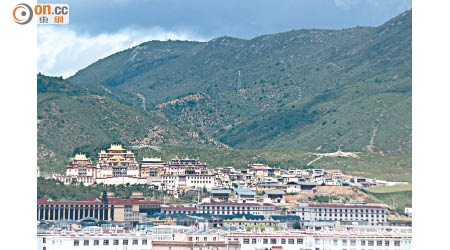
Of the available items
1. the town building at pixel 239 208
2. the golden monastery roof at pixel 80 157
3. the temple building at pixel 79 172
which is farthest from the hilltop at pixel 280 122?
the town building at pixel 239 208

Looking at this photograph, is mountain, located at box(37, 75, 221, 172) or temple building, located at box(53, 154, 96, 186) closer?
temple building, located at box(53, 154, 96, 186)

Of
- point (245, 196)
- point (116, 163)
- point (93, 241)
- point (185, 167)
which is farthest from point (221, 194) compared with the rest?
point (93, 241)

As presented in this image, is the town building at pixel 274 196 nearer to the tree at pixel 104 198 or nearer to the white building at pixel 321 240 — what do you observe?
the tree at pixel 104 198

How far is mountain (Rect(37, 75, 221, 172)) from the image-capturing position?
400ft

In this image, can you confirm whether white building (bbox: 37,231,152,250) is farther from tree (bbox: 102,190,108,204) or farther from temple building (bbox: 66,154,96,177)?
temple building (bbox: 66,154,96,177)

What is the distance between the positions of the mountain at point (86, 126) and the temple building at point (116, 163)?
2715 millimetres

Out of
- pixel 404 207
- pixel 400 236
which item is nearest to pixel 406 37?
pixel 404 207

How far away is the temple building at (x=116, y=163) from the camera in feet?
364

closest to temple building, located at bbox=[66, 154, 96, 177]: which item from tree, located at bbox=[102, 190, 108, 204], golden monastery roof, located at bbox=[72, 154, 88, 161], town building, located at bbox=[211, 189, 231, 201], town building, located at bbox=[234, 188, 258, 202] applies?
golden monastery roof, located at bbox=[72, 154, 88, 161]

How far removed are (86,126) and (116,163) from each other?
20189 mm

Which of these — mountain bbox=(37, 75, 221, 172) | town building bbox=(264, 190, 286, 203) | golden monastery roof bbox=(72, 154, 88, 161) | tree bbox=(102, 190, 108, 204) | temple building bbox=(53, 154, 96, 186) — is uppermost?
mountain bbox=(37, 75, 221, 172)

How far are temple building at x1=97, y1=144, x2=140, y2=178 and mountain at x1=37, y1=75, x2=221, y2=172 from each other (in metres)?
2.72
